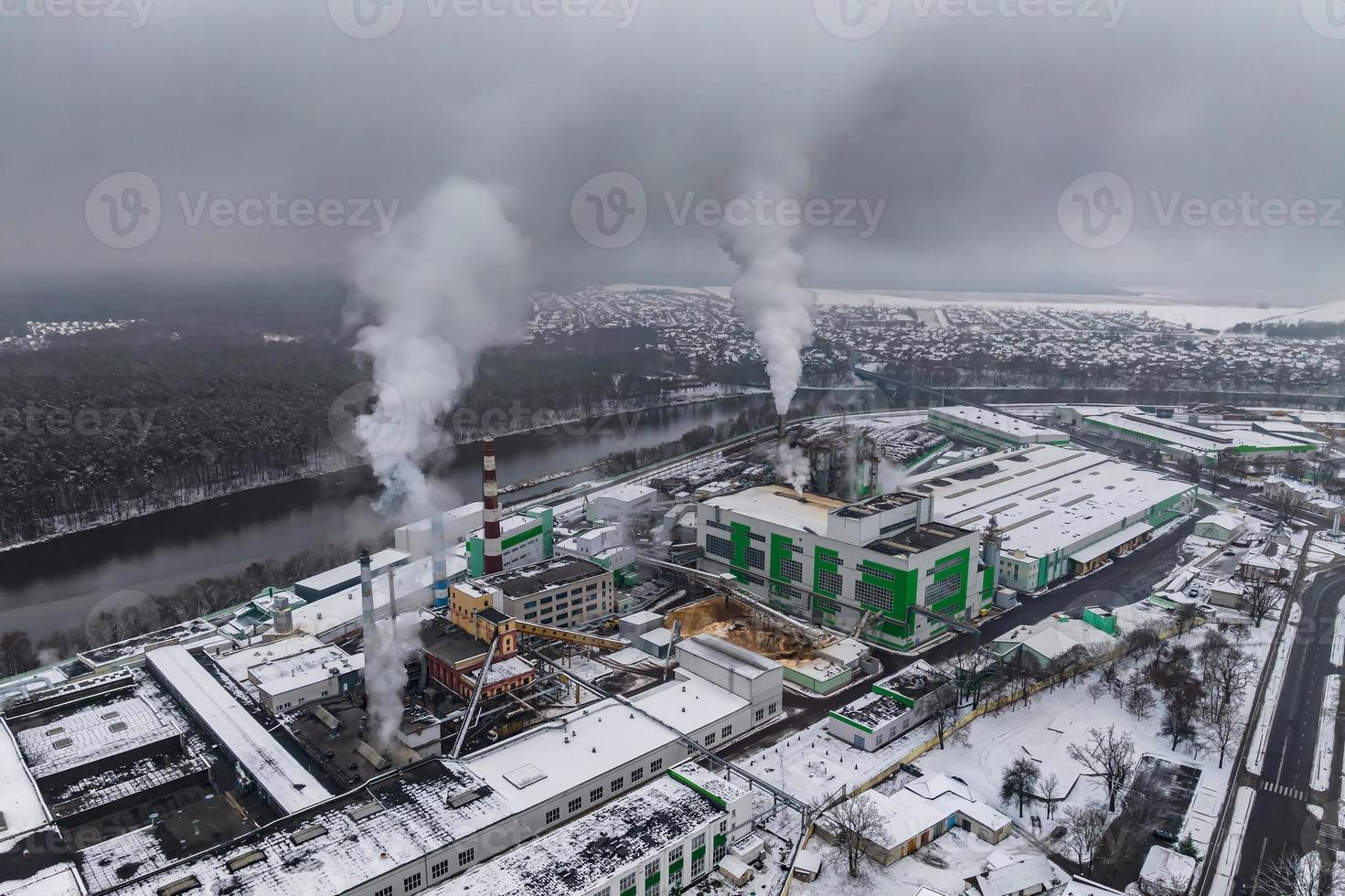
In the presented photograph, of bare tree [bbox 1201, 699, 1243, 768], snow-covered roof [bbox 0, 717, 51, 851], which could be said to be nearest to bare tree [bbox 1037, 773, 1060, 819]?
bare tree [bbox 1201, 699, 1243, 768]

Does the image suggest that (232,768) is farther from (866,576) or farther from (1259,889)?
(1259,889)

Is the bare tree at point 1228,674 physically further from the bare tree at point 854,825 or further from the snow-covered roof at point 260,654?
the snow-covered roof at point 260,654

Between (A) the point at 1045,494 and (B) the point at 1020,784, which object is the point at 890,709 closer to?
(B) the point at 1020,784

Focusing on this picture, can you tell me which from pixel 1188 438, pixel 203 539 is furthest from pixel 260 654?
pixel 1188 438

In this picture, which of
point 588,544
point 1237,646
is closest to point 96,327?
point 588,544

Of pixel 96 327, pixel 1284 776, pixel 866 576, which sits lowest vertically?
pixel 1284 776

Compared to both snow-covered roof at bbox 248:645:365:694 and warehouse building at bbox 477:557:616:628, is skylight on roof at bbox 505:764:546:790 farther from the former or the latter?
warehouse building at bbox 477:557:616:628
